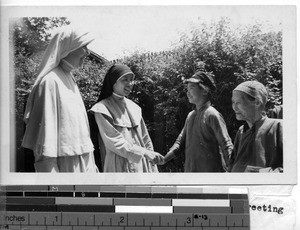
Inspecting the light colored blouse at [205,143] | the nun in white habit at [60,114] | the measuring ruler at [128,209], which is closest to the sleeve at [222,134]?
the light colored blouse at [205,143]

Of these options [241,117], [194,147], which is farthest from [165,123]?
[241,117]

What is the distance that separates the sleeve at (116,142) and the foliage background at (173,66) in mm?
51

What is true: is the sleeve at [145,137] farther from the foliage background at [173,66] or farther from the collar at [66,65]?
the collar at [66,65]

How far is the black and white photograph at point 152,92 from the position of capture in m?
1.14

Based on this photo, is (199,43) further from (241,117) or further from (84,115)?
(84,115)

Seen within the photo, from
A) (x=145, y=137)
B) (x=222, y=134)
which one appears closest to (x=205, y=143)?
(x=222, y=134)

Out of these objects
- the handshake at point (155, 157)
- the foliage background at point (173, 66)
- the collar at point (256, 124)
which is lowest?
the handshake at point (155, 157)

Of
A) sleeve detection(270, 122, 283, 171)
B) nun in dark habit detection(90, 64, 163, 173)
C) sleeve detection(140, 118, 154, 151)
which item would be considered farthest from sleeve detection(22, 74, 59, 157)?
sleeve detection(270, 122, 283, 171)

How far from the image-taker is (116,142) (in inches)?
44.7

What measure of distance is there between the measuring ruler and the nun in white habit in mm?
82

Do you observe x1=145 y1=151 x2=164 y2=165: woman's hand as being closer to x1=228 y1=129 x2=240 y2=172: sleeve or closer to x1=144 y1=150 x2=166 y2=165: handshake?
x1=144 y1=150 x2=166 y2=165: handshake

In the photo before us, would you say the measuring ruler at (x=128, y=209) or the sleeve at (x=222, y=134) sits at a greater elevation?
the sleeve at (x=222, y=134)

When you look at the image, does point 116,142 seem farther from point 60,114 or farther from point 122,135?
point 60,114

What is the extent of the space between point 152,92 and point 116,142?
17cm
